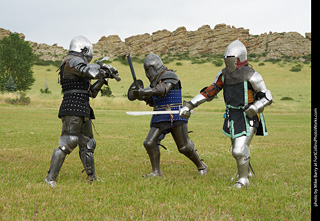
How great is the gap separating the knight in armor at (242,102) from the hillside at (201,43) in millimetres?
106868

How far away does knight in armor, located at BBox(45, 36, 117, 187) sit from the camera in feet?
17.5

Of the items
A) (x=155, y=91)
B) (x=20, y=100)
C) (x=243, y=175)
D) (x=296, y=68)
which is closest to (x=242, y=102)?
(x=243, y=175)

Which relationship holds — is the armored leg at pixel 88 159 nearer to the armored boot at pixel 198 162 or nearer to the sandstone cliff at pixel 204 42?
the armored boot at pixel 198 162

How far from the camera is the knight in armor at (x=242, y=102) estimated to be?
210 inches

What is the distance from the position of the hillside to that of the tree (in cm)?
6713

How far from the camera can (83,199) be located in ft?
15.0


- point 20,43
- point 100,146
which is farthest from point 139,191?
point 20,43

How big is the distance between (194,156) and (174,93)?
1291 mm

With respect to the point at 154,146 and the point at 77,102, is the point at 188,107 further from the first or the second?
the point at 77,102

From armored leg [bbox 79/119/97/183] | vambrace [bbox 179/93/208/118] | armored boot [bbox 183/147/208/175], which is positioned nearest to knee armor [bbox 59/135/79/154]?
armored leg [bbox 79/119/97/183]

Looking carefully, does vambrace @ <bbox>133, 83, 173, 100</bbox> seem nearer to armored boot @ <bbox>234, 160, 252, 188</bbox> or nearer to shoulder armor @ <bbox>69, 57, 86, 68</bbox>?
shoulder armor @ <bbox>69, 57, 86, 68</bbox>

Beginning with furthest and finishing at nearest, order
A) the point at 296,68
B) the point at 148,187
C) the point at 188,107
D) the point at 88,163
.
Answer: the point at 296,68, the point at 188,107, the point at 88,163, the point at 148,187

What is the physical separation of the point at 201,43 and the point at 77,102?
135618 mm

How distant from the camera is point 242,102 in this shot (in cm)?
541
